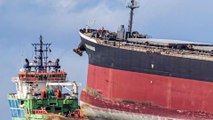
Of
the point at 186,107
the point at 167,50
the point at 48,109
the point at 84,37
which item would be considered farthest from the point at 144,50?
the point at 48,109

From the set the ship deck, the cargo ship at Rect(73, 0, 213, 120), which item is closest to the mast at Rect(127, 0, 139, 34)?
the cargo ship at Rect(73, 0, 213, 120)

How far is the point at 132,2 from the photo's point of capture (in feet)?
196

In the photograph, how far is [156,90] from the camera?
171ft

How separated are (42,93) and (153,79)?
1361cm

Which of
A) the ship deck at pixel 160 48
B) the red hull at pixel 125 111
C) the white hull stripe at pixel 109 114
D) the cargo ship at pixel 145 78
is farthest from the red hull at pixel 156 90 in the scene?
the ship deck at pixel 160 48

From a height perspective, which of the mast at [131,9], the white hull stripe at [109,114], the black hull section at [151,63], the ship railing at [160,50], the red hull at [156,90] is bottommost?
the white hull stripe at [109,114]

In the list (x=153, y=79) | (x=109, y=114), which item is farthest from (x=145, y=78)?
(x=109, y=114)

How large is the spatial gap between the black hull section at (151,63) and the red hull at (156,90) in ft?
1.18

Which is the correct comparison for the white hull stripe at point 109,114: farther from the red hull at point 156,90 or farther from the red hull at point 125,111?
the red hull at point 156,90

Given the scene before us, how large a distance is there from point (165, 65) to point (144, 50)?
2.20 meters

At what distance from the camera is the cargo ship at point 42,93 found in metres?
62.1

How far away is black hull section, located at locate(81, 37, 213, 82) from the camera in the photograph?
161ft

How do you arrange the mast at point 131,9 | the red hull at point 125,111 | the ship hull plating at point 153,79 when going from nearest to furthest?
the ship hull plating at point 153,79, the red hull at point 125,111, the mast at point 131,9

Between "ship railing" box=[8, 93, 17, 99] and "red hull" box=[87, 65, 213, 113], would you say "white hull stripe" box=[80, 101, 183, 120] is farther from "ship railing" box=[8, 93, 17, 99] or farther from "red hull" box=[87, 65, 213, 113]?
Answer: "ship railing" box=[8, 93, 17, 99]
